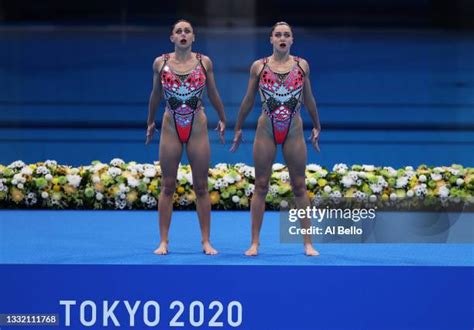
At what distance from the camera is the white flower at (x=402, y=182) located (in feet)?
15.1

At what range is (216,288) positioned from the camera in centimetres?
339

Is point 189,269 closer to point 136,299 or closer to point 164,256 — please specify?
point 136,299

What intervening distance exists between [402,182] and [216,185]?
81 centimetres

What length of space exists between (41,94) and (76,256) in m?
0.63

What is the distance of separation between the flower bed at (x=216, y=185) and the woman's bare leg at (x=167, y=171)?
457mm

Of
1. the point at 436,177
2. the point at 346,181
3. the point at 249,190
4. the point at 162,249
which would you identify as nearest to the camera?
the point at 162,249

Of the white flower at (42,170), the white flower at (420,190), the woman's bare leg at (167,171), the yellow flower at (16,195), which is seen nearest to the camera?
the woman's bare leg at (167,171)

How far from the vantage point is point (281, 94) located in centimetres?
418

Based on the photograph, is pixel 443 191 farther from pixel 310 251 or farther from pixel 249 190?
pixel 249 190

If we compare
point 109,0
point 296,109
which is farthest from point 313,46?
point 109,0

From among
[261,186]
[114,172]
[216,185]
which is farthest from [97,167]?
[261,186]

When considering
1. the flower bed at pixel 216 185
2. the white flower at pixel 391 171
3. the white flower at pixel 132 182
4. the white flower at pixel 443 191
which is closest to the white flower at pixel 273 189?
the flower bed at pixel 216 185

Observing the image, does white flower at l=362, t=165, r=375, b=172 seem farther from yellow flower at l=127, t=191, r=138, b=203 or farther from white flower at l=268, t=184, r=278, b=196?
yellow flower at l=127, t=191, r=138, b=203

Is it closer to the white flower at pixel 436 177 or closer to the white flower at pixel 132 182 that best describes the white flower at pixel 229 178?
the white flower at pixel 132 182
